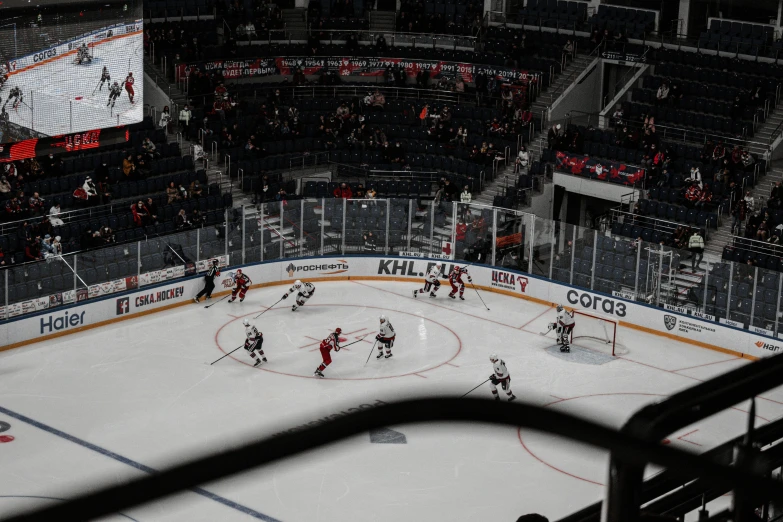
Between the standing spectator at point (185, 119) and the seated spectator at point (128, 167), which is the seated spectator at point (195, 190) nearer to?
the seated spectator at point (128, 167)

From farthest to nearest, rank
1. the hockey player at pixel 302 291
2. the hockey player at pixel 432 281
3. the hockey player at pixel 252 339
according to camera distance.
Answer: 1. the hockey player at pixel 432 281
2. the hockey player at pixel 302 291
3. the hockey player at pixel 252 339

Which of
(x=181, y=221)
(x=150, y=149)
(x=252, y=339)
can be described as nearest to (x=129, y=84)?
(x=181, y=221)

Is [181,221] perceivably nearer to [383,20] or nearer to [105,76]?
[105,76]

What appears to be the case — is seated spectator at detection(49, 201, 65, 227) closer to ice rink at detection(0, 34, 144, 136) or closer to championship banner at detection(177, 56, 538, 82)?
ice rink at detection(0, 34, 144, 136)

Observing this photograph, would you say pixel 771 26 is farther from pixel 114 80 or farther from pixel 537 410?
pixel 537 410

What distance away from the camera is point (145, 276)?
27.6m

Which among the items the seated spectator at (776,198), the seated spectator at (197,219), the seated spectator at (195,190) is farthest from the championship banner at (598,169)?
the seated spectator at (197,219)

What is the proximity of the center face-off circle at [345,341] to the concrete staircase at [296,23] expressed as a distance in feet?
51.3

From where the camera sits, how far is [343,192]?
33.2 m

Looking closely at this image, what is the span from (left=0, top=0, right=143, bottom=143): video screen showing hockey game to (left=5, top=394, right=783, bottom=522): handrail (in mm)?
22382

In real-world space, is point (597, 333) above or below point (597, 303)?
below

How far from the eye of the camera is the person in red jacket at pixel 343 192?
33125 millimetres

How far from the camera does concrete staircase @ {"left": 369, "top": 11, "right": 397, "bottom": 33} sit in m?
42.7

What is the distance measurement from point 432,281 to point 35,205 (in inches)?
416
